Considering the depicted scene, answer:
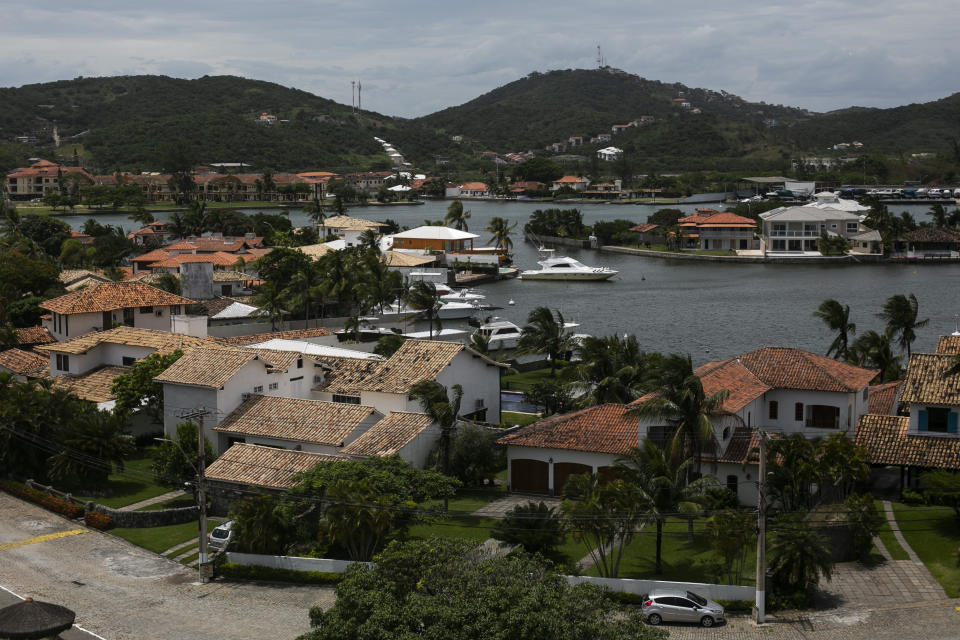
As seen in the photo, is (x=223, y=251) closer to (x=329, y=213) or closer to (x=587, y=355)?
(x=587, y=355)

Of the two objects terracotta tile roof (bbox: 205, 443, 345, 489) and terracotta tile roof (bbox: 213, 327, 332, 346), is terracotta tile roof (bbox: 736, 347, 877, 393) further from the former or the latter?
terracotta tile roof (bbox: 213, 327, 332, 346)

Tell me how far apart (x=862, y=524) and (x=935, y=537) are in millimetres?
2647

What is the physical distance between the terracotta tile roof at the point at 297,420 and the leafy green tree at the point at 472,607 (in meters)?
13.1

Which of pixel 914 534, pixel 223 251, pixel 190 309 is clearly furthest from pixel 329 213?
pixel 914 534

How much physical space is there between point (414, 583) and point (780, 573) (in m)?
8.30

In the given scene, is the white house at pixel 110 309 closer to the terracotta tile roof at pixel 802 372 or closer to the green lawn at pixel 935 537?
the terracotta tile roof at pixel 802 372

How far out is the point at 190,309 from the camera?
179 ft

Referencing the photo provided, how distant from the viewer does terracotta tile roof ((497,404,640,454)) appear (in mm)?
29442

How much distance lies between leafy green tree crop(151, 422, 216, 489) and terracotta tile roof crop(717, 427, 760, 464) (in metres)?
14.9

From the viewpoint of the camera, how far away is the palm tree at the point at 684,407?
27328 millimetres

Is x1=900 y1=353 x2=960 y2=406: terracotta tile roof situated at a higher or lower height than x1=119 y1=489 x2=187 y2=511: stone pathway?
higher

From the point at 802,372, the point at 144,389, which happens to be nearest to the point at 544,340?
the point at 802,372

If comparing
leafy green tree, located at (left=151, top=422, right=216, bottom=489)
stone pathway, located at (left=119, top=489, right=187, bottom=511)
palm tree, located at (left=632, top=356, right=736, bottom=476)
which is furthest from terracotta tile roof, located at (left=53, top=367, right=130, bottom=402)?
palm tree, located at (left=632, top=356, right=736, bottom=476)

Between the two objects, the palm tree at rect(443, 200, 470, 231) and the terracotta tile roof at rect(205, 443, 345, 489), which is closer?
the terracotta tile roof at rect(205, 443, 345, 489)
